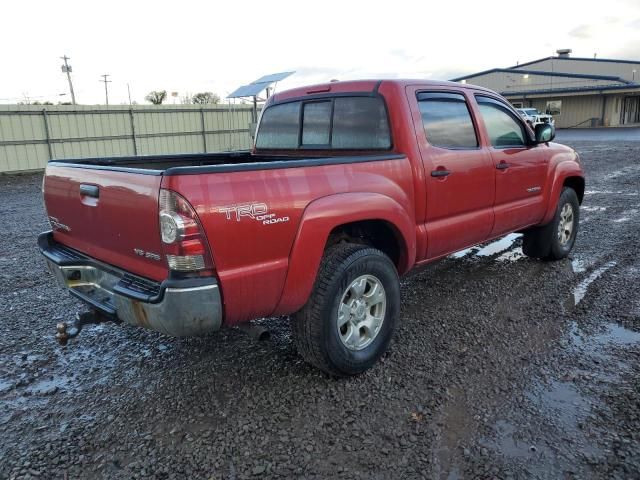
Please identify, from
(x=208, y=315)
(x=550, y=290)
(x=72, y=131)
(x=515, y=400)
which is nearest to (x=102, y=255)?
(x=208, y=315)

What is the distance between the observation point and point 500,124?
4.94 m

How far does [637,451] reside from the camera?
2660 mm

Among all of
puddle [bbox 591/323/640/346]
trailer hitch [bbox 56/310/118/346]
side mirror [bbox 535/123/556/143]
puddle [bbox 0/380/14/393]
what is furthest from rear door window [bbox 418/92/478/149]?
puddle [bbox 0/380/14/393]

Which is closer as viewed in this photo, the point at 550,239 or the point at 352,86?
the point at 352,86

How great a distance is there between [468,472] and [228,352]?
1.95 m

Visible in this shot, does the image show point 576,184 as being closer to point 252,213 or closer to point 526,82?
point 252,213

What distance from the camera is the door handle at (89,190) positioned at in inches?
121

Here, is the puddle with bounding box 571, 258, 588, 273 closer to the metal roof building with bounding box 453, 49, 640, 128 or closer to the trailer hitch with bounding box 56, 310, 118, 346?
the trailer hitch with bounding box 56, 310, 118, 346

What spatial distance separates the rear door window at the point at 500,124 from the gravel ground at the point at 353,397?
1452mm

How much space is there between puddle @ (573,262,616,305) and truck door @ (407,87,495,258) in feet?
3.48

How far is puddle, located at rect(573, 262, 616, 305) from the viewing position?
4.83 meters

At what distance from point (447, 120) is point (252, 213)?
87.7 inches

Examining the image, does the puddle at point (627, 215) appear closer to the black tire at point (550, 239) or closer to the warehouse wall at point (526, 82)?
the black tire at point (550, 239)

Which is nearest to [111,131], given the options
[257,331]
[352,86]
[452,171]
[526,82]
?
[352,86]
